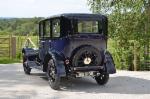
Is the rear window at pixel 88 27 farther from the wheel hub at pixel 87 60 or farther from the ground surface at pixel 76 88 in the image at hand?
the ground surface at pixel 76 88

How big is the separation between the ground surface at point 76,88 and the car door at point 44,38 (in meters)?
0.93

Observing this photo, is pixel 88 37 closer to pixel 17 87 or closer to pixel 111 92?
pixel 111 92

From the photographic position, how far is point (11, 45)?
2506 cm

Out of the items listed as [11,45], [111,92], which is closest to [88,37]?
[111,92]

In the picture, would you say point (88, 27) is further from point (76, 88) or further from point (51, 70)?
point (76, 88)

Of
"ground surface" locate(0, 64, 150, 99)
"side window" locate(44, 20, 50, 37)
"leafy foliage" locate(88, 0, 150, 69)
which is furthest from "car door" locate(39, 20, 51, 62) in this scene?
"leafy foliage" locate(88, 0, 150, 69)

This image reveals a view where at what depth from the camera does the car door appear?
12.2 metres

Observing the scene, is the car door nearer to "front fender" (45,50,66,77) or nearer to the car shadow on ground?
"front fender" (45,50,66,77)

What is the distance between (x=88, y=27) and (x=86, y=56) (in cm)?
93

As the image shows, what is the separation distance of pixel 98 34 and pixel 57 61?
144cm

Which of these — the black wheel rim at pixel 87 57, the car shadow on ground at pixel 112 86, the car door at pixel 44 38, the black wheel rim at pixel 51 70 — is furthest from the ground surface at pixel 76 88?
the car door at pixel 44 38

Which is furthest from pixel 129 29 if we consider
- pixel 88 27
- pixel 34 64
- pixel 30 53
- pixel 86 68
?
pixel 86 68

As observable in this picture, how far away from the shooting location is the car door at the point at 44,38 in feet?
40.1

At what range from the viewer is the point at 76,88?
11484 mm
